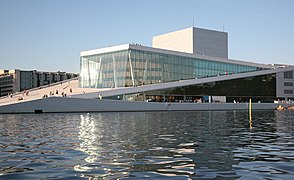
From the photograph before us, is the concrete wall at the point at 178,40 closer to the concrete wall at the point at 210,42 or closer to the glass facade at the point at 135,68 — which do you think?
the concrete wall at the point at 210,42

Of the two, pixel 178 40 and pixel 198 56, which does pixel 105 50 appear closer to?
pixel 198 56

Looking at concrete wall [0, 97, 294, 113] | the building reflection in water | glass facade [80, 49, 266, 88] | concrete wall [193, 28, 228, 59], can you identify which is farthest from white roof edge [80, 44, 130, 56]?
the building reflection in water

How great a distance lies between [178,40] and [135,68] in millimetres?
32481

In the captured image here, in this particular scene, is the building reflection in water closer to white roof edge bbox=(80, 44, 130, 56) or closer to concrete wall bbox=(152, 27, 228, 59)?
white roof edge bbox=(80, 44, 130, 56)

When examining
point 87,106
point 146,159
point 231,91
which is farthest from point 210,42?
point 146,159

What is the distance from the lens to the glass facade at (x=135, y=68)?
76.4 metres

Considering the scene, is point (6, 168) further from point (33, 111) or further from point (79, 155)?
point (33, 111)

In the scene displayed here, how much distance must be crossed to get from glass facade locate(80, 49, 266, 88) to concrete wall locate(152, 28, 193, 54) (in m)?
12.4

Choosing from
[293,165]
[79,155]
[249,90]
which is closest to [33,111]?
[79,155]

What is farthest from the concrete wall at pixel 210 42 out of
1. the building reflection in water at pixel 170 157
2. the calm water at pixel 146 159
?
the calm water at pixel 146 159

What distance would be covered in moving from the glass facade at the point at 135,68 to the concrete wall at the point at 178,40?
40.8 feet

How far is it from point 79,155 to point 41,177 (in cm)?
369

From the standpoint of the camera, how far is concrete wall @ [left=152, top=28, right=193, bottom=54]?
335 feet

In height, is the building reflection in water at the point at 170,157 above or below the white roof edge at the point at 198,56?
below
